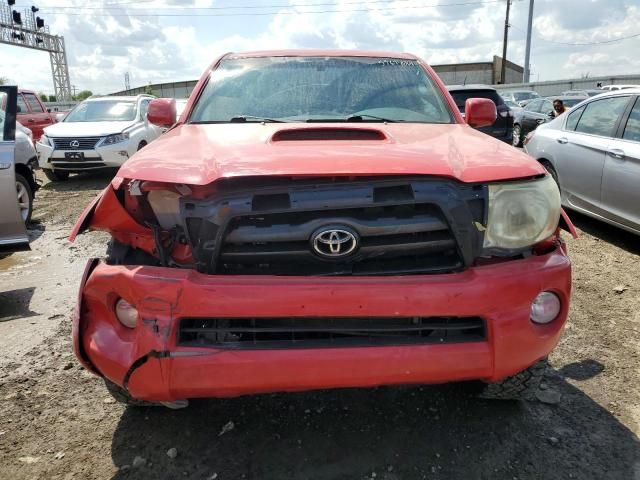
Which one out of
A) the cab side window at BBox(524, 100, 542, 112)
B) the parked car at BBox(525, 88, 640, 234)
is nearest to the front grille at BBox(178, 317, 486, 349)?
the parked car at BBox(525, 88, 640, 234)

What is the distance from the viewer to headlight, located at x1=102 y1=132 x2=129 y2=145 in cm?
1016

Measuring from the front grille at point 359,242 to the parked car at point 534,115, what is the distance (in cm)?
1374

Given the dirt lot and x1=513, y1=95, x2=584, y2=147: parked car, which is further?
x1=513, y1=95, x2=584, y2=147: parked car

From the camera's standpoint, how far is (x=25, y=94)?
554 inches

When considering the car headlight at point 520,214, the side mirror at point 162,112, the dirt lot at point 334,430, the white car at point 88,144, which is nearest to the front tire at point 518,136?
the white car at point 88,144

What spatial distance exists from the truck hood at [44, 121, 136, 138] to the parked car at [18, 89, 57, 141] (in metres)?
3.25

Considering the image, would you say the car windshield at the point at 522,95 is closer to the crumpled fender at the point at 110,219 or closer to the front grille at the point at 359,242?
the front grille at the point at 359,242

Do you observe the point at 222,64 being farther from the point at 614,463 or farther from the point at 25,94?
the point at 25,94

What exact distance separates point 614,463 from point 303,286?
5.22 ft

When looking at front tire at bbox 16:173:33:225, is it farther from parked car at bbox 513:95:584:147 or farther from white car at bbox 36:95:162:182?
parked car at bbox 513:95:584:147

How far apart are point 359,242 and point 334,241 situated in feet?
0.34

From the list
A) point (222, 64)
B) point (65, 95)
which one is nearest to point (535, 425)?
point (222, 64)

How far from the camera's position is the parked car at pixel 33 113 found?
44.5ft

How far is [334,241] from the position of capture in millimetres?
2061
